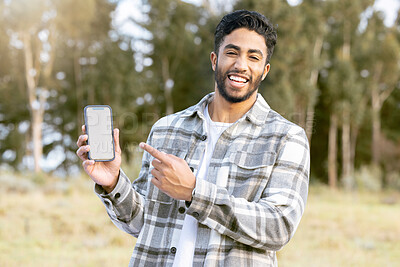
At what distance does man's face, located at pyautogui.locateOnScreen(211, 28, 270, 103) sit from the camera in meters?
1.92

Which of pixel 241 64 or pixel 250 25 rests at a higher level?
pixel 250 25

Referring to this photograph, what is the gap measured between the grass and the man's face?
13.9ft

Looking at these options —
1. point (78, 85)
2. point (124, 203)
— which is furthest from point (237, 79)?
point (78, 85)

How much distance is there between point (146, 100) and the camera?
21.7 m

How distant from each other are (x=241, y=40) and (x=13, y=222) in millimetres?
6883

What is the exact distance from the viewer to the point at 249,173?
177cm

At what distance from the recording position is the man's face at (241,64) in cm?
192

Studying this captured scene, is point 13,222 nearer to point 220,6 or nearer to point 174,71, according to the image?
point 220,6

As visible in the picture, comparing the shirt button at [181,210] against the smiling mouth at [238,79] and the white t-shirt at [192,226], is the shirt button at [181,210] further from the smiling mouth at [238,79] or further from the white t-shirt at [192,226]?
the smiling mouth at [238,79]

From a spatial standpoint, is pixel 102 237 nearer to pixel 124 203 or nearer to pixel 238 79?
pixel 124 203

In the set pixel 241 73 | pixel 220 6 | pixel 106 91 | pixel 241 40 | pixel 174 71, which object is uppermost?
pixel 220 6

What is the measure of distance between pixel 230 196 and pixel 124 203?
529 mm

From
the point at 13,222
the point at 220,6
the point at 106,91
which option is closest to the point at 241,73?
the point at 13,222

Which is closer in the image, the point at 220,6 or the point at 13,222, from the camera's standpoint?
the point at 13,222
